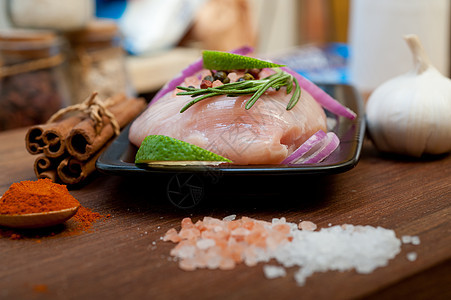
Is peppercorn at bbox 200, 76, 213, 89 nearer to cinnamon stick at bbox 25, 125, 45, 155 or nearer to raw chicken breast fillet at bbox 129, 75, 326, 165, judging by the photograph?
raw chicken breast fillet at bbox 129, 75, 326, 165

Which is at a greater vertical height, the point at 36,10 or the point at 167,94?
the point at 36,10

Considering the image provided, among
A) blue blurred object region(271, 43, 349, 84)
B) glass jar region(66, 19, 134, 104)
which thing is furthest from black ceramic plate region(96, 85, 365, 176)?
blue blurred object region(271, 43, 349, 84)

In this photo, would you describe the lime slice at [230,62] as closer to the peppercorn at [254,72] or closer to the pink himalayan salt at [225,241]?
the peppercorn at [254,72]

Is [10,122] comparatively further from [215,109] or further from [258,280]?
[258,280]

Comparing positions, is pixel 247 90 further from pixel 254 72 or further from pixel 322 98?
pixel 322 98

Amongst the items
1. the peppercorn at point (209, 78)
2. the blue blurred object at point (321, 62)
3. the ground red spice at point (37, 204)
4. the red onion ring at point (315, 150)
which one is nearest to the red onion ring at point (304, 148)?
the red onion ring at point (315, 150)

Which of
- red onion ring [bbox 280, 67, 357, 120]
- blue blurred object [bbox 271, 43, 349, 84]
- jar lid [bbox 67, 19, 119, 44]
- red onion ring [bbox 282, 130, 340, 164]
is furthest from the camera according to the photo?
blue blurred object [bbox 271, 43, 349, 84]

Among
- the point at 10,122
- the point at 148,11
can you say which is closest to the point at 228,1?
the point at 148,11
